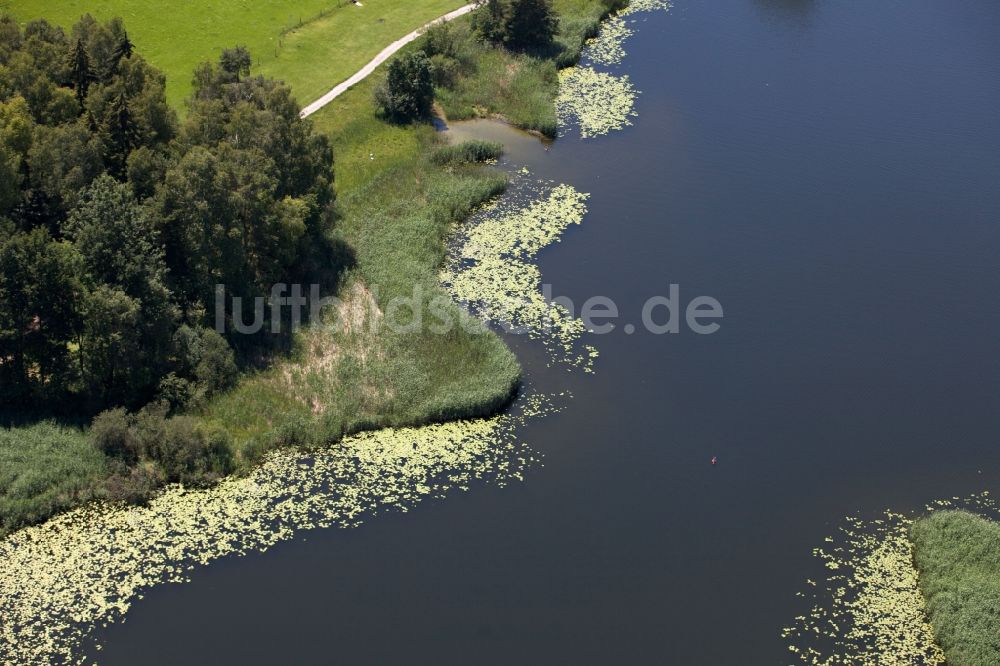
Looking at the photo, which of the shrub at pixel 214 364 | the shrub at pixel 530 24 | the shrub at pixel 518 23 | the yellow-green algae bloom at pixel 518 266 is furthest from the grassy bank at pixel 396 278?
the shrub at pixel 530 24

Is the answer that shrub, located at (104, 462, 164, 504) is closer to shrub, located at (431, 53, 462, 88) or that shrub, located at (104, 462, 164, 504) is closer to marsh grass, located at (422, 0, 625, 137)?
marsh grass, located at (422, 0, 625, 137)

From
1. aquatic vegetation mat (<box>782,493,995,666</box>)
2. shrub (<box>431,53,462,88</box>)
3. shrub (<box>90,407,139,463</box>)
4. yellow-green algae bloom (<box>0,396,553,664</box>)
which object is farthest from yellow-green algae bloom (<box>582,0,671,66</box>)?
shrub (<box>90,407,139,463</box>)

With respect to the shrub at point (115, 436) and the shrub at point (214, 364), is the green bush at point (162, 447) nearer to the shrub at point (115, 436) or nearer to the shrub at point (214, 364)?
the shrub at point (115, 436)

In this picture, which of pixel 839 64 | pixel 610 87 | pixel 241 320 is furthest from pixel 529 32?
pixel 241 320

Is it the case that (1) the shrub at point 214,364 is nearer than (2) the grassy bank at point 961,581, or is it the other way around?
(2) the grassy bank at point 961,581

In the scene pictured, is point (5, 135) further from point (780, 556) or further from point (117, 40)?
point (780, 556)

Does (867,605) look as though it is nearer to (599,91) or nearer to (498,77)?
(599,91)
